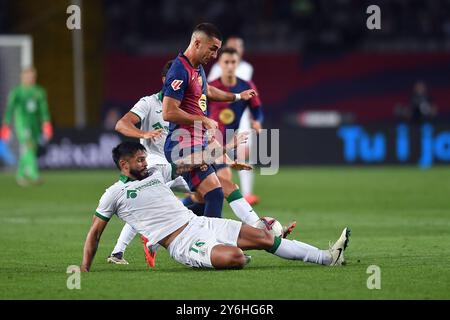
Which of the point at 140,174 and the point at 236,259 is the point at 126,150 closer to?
the point at 140,174

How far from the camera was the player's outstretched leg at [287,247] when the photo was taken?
929 cm

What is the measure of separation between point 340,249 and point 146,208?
1639 mm

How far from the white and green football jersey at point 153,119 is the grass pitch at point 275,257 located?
1.03 meters

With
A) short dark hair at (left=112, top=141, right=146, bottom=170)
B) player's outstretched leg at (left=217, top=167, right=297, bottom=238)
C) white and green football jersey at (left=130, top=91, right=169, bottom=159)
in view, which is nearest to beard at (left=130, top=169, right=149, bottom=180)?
short dark hair at (left=112, top=141, right=146, bottom=170)

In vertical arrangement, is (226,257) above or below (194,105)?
below

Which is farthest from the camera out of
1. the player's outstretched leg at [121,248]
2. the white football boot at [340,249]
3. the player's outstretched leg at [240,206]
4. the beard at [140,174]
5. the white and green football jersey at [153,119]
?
the player's outstretched leg at [240,206]

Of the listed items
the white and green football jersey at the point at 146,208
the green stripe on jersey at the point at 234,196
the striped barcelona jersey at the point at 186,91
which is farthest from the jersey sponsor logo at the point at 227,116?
the white and green football jersey at the point at 146,208

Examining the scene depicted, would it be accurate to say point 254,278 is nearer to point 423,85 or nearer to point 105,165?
point 105,165

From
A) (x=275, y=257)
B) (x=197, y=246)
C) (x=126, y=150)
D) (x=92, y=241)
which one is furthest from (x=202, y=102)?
(x=92, y=241)

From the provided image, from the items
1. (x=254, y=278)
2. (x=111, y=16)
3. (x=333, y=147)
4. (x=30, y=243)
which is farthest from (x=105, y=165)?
(x=254, y=278)

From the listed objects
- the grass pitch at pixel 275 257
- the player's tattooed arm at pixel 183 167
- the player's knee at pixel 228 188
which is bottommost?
the grass pitch at pixel 275 257

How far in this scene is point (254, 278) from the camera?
8.75m

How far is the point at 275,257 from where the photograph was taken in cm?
1052

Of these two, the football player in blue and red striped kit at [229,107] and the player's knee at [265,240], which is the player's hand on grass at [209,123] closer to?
the player's knee at [265,240]
